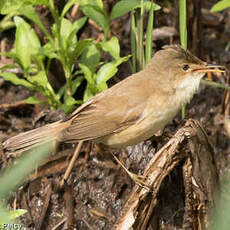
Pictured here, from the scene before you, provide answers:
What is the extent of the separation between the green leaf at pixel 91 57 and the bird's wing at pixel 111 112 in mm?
386

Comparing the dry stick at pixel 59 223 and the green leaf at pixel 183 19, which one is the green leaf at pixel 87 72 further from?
the dry stick at pixel 59 223

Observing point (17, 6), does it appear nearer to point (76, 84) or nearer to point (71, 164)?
point (76, 84)

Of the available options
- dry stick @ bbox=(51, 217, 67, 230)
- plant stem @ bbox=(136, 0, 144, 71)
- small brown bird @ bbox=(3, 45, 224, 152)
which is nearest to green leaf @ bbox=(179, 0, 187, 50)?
small brown bird @ bbox=(3, 45, 224, 152)

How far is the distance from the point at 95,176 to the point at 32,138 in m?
0.62

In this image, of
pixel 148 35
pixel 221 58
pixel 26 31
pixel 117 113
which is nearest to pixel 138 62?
pixel 148 35

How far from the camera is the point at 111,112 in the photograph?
2.96 m

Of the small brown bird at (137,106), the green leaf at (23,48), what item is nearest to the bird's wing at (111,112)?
the small brown bird at (137,106)

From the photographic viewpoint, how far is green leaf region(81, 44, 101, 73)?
3352 millimetres

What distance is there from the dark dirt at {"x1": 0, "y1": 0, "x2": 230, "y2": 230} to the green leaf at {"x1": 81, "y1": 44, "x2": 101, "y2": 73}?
37 centimetres

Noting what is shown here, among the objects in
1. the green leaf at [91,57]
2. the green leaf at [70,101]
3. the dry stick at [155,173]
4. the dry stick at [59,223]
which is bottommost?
the dry stick at [59,223]

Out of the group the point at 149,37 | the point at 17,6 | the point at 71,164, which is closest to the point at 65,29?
the point at 17,6

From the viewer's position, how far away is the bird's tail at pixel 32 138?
2924mm

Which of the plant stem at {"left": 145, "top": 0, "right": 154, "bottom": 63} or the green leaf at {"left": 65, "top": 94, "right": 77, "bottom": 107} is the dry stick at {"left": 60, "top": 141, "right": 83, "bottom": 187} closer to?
the green leaf at {"left": 65, "top": 94, "right": 77, "bottom": 107}

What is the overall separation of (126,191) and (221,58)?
1599mm
